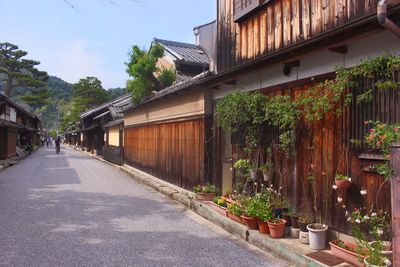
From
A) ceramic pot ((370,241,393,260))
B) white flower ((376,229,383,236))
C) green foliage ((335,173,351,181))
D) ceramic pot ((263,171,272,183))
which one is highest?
green foliage ((335,173,351,181))

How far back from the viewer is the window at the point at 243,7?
29.8ft

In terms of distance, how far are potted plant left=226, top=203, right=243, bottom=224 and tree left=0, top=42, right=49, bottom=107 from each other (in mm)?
55552

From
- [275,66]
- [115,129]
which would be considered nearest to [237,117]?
[275,66]

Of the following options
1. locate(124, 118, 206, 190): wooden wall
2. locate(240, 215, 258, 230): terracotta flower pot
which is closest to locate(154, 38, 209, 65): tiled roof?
locate(124, 118, 206, 190): wooden wall

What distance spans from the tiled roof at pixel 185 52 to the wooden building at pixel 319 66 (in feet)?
39.3

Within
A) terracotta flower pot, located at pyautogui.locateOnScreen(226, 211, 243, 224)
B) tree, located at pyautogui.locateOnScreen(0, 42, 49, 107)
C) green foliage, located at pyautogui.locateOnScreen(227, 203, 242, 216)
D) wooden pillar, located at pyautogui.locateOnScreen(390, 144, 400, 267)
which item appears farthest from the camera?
tree, located at pyautogui.locateOnScreen(0, 42, 49, 107)

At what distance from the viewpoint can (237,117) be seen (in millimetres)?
8867

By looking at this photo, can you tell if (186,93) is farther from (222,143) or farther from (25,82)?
(25,82)

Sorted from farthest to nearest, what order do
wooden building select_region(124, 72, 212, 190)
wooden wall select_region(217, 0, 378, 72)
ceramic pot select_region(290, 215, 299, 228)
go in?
1. wooden building select_region(124, 72, 212, 190)
2. ceramic pot select_region(290, 215, 299, 228)
3. wooden wall select_region(217, 0, 378, 72)

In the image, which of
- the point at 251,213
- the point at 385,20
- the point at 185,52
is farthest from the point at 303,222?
the point at 185,52

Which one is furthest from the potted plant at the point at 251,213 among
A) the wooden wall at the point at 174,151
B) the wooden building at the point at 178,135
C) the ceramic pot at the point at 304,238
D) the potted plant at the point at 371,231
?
the wooden wall at the point at 174,151

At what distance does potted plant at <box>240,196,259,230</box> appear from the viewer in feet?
25.0

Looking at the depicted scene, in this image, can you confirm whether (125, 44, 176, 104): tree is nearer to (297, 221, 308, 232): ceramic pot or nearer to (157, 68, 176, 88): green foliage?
(157, 68, 176, 88): green foliage

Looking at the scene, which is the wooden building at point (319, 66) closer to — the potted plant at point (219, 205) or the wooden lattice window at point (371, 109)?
the wooden lattice window at point (371, 109)
